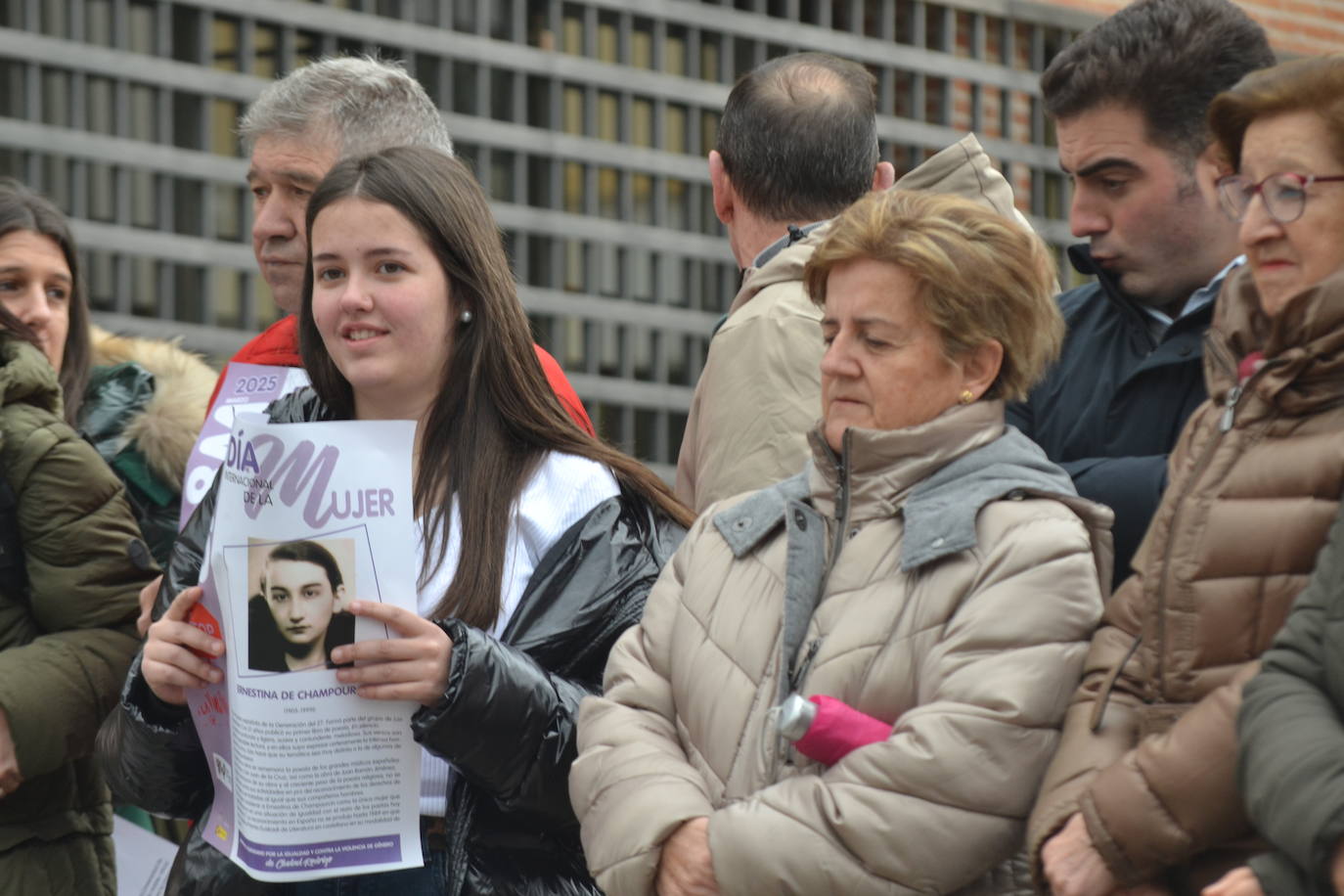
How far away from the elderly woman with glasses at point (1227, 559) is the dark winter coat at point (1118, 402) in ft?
1.12

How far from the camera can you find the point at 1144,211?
2.89m

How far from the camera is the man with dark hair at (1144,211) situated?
9.32 feet

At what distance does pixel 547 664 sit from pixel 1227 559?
1059mm

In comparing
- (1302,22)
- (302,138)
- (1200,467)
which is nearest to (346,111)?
(302,138)

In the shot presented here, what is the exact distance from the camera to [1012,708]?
2305 mm

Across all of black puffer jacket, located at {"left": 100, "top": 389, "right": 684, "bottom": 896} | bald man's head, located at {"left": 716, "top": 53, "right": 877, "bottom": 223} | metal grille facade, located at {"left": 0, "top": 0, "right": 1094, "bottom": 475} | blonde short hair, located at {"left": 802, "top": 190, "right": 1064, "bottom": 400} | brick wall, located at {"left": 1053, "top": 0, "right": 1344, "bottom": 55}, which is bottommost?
black puffer jacket, located at {"left": 100, "top": 389, "right": 684, "bottom": 896}

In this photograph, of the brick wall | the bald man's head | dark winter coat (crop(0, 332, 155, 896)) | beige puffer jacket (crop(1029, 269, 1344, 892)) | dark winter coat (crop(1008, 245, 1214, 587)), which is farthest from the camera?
the brick wall

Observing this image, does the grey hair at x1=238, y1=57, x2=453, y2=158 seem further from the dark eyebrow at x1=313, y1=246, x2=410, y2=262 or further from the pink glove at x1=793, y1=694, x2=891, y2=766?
the pink glove at x1=793, y1=694, x2=891, y2=766

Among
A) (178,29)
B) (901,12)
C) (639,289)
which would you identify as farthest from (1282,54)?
(178,29)

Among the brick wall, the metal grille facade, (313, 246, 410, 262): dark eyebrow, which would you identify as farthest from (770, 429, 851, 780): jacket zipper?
the brick wall

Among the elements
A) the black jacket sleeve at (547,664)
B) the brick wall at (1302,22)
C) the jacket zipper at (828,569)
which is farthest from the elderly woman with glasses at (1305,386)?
the brick wall at (1302,22)

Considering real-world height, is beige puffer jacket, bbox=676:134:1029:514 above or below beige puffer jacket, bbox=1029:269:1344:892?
above

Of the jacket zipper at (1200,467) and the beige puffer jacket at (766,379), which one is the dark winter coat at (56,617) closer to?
the beige puffer jacket at (766,379)

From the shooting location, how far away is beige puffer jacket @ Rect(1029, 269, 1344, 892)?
211cm
